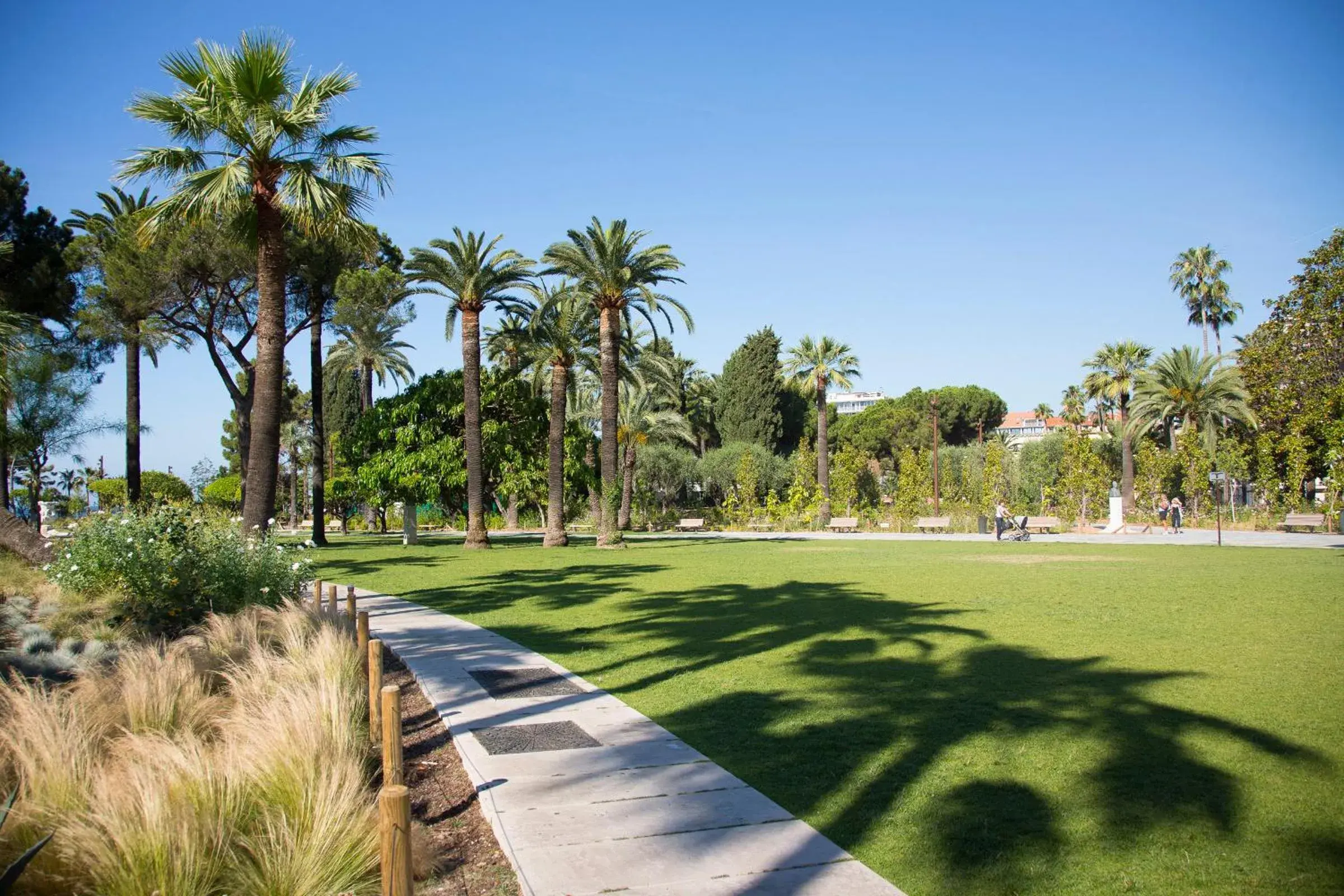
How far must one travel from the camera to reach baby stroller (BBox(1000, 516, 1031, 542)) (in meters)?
32.9

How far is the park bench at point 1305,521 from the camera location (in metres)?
32.7

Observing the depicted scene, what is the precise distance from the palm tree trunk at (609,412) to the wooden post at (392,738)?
26563mm

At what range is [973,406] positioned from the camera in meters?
81.8

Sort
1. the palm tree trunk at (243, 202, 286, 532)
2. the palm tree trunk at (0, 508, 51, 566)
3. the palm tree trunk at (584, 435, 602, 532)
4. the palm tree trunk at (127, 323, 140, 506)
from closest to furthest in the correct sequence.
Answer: the palm tree trunk at (243, 202, 286, 532), the palm tree trunk at (0, 508, 51, 566), the palm tree trunk at (127, 323, 140, 506), the palm tree trunk at (584, 435, 602, 532)

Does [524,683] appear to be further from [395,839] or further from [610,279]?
[610,279]

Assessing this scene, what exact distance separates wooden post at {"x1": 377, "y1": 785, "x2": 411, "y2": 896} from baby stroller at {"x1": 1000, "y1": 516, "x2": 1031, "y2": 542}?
31446mm

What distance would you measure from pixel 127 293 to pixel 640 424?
27.9 m

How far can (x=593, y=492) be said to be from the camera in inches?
1781

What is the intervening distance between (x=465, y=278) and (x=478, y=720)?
87.0ft

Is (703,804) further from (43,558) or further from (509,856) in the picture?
(43,558)

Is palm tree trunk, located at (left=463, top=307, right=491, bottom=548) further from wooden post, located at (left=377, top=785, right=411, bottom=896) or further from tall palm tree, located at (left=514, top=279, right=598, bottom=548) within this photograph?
wooden post, located at (left=377, top=785, right=411, bottom=896)

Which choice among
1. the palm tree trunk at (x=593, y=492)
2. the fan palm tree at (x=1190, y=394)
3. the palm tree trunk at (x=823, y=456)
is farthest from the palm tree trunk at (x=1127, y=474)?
the palm tree trunk at (x=593, y=492)

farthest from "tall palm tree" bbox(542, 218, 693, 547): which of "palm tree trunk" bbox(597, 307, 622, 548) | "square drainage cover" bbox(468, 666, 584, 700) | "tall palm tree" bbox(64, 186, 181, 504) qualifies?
"square drainage cover" bbox(468, 666, 584, 700)

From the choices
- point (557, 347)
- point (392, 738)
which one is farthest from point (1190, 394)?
point (392, 738)
